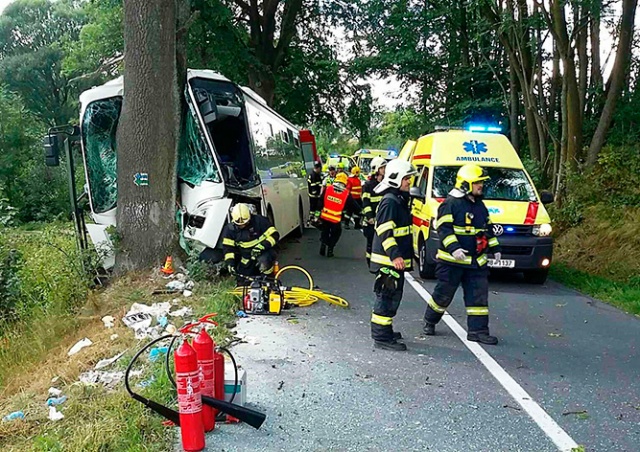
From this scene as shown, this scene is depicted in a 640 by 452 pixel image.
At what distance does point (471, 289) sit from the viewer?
6625 millimetres

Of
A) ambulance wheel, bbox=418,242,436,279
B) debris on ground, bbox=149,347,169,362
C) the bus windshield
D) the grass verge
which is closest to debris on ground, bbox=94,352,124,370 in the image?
the grass verge

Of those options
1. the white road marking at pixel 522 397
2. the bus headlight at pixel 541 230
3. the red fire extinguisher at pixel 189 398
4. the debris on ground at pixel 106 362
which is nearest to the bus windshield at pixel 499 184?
the bus headlight at pixel 541 230

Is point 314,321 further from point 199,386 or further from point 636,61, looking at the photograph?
point 636,61

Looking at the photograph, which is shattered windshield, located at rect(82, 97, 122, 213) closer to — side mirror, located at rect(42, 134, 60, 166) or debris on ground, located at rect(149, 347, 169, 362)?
side mirror, located at rect(42, 134, 60, 166)

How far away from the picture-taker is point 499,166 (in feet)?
35.2

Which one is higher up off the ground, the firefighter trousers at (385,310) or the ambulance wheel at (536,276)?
the firefighter trousers at (385,310)

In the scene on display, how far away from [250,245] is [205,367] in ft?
13.2

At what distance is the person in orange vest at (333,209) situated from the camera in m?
11.9

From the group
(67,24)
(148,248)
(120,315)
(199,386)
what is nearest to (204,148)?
(148,248)

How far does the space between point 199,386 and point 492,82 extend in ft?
62.1

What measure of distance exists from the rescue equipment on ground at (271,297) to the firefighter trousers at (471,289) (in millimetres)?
1922

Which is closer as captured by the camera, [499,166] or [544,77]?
[499,166]

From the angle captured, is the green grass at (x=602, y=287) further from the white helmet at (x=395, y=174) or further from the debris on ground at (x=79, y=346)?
the debris on ground at (x=79, y=346)

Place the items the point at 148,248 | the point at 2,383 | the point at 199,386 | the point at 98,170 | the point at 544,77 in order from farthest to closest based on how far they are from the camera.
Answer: the point at 544,77
the point at 98,170
the point at 148,248
the point at 2,383
the point at 199,386
